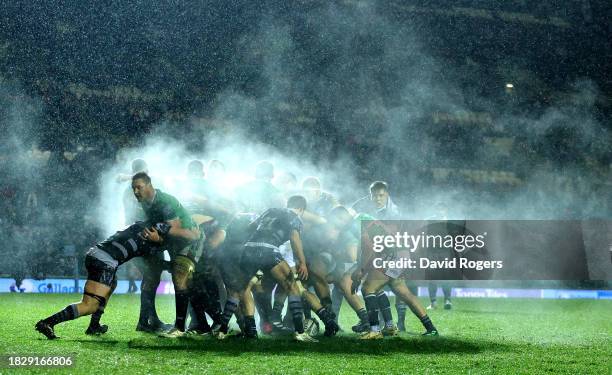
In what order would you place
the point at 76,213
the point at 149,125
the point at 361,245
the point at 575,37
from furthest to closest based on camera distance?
the point at 575,37, the point at 149,125, the point at 76,213, the point at 361,245

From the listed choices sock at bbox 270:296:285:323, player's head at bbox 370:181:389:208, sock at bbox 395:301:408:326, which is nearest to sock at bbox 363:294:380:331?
sock at bbox 270:296:285:323

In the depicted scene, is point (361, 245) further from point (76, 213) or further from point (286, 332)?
point (76, 213)

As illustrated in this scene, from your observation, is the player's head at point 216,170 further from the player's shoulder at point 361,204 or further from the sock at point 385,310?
the sock at point 385,310

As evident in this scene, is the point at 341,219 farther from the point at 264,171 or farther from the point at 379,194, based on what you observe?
the point at 264,171

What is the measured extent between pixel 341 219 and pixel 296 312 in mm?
1571

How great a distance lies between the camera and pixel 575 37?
32.9m

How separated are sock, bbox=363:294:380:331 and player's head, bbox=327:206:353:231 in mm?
944

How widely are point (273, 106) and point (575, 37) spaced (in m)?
13.9

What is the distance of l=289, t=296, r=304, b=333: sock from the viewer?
26.7 ft

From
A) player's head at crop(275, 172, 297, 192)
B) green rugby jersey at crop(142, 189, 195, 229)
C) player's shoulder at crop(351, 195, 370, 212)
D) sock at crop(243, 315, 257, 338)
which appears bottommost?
sock at crop(243, 315, 257, 338)

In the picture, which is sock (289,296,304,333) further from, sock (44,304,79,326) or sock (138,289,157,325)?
sock (44,304,79,326)

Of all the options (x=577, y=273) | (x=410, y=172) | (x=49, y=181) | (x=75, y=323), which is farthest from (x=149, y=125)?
(x=75, y=323)

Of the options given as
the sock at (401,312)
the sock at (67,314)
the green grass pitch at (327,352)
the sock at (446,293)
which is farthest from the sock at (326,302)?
the sock at (446,293)

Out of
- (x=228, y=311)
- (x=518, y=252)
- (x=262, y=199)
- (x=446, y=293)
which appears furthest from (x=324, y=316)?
(x=518, y=252)
